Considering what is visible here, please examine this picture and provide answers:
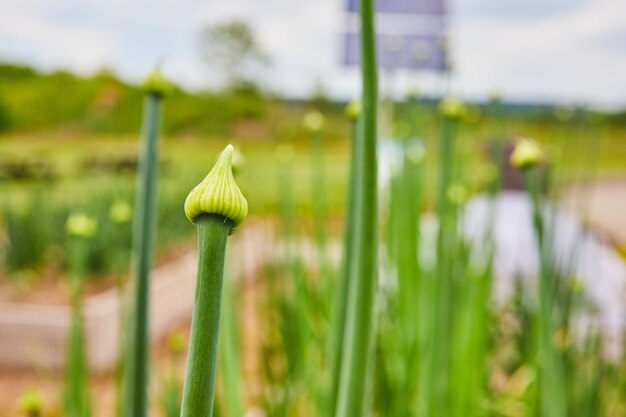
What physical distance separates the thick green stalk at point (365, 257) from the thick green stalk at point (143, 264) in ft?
0.26

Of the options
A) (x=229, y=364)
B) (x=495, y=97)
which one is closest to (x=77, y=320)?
(x=229, y=364)

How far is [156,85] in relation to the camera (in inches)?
9.5

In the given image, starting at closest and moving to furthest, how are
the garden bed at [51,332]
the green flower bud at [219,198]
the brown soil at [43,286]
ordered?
the green flower bud at [219,198] < the garden bed at [51,332] < the brown soil at [43,286]

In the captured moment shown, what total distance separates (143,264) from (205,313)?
0.12 meters

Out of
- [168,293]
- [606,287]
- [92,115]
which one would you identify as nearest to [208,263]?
[606,287]

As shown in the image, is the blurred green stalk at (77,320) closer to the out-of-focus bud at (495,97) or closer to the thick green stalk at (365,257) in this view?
the thick green stalk at (365,257)

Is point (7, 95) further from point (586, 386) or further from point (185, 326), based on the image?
point (586, 386)

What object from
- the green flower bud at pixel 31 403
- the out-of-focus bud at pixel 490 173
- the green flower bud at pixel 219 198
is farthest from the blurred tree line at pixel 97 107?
the green flower bud at pixel 219 198

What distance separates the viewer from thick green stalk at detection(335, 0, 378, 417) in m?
0.17

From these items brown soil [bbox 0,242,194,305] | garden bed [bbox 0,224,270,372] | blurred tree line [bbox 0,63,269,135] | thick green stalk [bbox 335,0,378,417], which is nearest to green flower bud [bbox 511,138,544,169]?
thick green stalk [bbox 335,0,378,417]

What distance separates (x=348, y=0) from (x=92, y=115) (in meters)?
10.9

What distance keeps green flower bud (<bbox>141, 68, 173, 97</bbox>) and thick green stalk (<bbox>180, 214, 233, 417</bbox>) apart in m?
0.14

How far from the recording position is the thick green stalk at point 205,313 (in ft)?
0.38

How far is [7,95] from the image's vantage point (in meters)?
11.5
